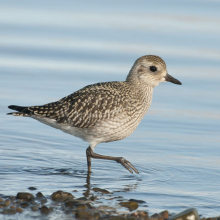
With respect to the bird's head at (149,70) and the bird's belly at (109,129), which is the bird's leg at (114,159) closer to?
the bird's belly at (109,129)

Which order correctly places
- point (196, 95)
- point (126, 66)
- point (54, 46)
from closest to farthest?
point (196, 95), point (126, 66), point (54, 46)

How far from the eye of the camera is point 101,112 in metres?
10.1

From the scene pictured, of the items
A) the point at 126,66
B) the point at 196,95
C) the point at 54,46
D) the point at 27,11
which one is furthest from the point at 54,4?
the point at 196,95

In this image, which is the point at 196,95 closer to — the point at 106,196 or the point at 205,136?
the point at 205,136

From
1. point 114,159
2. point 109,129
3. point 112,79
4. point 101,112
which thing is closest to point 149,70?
point 101,112

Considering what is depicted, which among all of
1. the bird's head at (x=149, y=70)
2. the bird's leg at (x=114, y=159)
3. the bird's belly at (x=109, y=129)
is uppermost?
the bird's head at (x=149, y=70)

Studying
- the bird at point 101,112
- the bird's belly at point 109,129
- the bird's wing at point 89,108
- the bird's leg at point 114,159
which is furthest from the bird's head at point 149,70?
the bird's leg at point 114,159

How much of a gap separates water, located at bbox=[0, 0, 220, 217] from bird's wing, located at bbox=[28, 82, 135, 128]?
0.90 metres

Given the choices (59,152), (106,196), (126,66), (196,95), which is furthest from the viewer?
(126,66)

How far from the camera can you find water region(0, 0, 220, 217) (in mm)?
9641

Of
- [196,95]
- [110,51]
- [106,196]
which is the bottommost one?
[106,196]

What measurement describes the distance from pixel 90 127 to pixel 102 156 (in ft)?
2.26

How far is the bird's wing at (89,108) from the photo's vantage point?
1012 cm

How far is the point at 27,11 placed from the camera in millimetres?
19828
